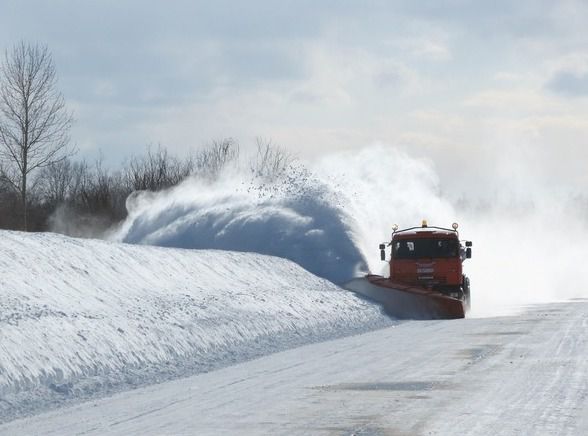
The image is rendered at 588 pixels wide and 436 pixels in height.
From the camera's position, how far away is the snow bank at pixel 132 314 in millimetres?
12966

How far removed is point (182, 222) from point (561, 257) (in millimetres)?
16526

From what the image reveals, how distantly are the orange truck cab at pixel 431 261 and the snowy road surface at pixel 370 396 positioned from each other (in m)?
9.80

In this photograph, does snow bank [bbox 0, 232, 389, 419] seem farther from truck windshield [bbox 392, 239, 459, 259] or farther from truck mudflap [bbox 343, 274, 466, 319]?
truck windshield [bbox 392, 239, 459, 259]

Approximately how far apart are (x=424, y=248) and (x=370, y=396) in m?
17.0

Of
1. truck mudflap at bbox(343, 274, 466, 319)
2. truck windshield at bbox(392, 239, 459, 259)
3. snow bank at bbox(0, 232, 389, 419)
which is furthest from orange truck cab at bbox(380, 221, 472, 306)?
snow bank at bbox(0, 232, 389, 419)

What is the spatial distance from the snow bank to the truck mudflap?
0.62m

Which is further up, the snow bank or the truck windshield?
the truck windshield

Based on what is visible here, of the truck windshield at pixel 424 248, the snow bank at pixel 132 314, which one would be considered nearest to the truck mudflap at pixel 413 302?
the snow bank at pixel 132 314

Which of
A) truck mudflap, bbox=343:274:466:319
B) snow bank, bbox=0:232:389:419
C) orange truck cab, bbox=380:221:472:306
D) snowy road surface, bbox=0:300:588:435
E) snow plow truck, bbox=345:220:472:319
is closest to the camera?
snowy road surface, bbox=0:300:588:435

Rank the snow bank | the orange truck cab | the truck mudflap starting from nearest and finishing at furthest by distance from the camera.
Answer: the snow bank, the truck mudflap, the orange truck cab

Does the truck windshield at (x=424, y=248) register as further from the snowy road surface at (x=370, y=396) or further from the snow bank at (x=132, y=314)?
the snowy road surface at (x=370, y=396)

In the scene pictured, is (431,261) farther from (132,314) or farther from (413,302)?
(132,314)

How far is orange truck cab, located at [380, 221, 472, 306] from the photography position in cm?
2733

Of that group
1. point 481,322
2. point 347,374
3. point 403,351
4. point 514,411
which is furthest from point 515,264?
point 514,411
